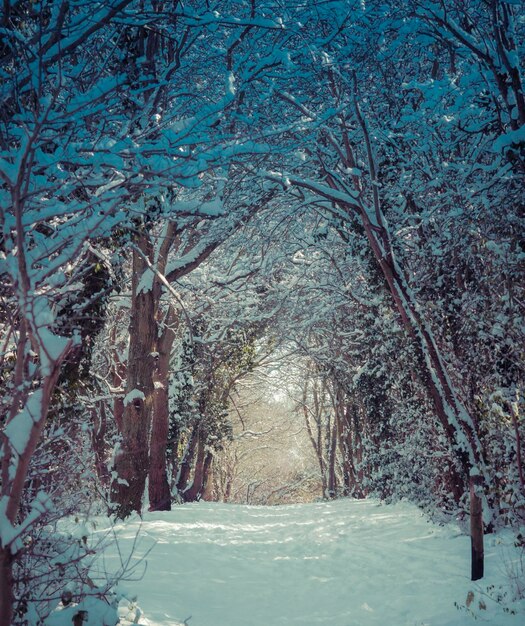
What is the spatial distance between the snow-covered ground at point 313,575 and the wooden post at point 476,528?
0.15m

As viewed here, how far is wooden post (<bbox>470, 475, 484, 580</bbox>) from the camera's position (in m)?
5.88

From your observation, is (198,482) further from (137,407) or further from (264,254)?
(264,254)

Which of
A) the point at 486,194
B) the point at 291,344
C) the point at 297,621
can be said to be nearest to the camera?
the point at 297,621

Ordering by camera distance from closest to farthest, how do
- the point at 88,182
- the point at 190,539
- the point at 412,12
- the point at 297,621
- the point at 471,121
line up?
the point at 88,182
the point at 297,621
the point at 412,12
the point at 471,121
the point at 190,539

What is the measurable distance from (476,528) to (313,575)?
2053mm

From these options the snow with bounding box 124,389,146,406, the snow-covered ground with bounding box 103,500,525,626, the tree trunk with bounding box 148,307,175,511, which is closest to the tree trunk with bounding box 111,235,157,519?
the snow with bounding box 124,389,146,406

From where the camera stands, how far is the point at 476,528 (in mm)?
6027

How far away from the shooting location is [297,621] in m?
4.96

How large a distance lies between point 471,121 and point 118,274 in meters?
5.03

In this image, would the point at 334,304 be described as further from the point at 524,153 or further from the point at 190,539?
the point at 524,153

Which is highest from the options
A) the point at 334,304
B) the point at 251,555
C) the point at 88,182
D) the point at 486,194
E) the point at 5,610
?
the point at 334,304

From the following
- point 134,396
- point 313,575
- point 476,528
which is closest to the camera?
point 476,528

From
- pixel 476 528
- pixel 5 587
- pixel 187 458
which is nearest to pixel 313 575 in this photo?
pixel 476 528

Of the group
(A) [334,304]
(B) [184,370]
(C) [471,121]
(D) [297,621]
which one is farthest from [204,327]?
(D) [297,621]
